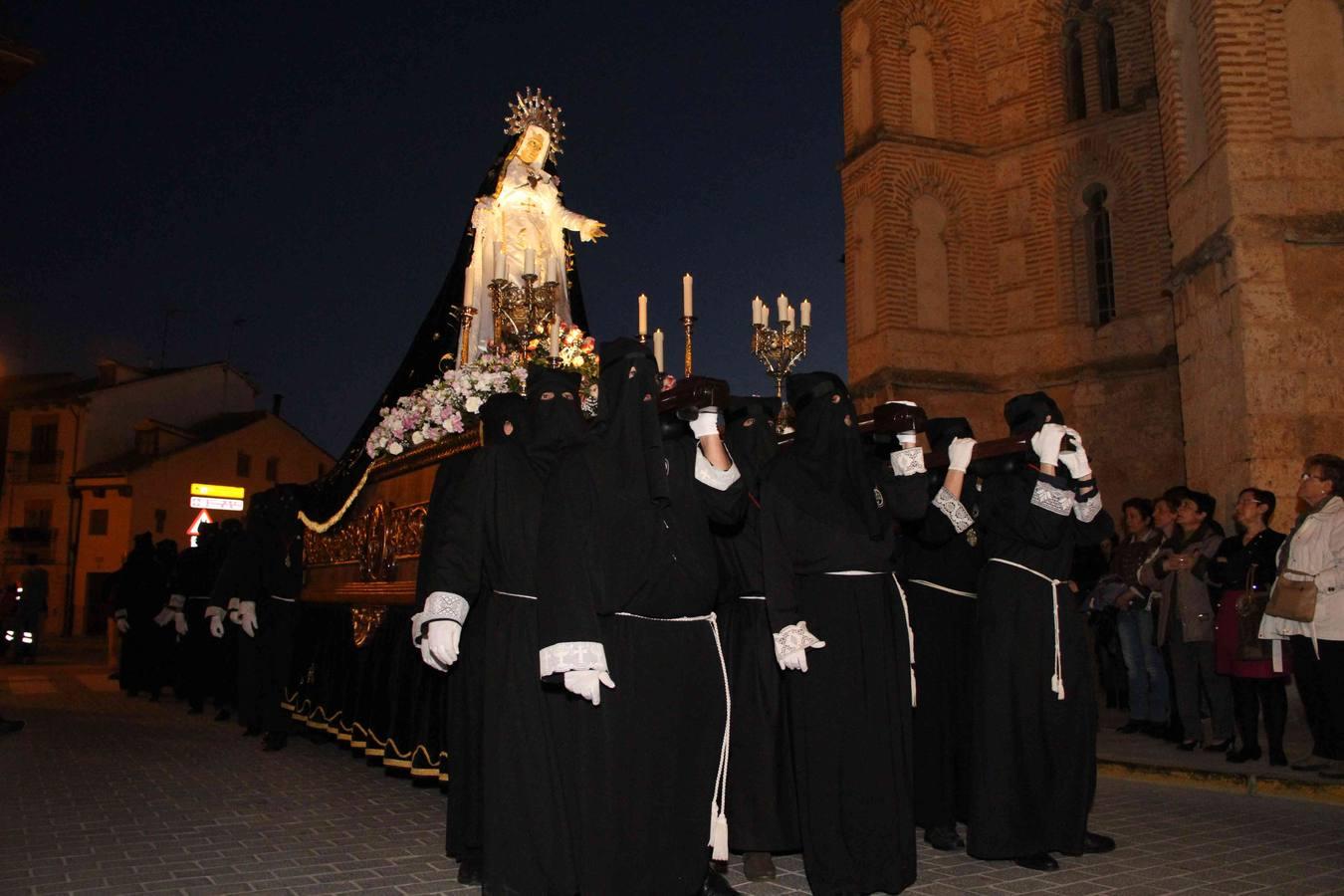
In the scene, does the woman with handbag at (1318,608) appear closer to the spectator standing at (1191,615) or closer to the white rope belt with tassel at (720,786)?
the spectator standing at (1191,615)

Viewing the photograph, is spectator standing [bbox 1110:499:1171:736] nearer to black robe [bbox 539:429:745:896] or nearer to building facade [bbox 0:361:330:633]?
black robe [bbox 539:429:745:896]

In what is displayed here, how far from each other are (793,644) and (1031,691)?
163 cm

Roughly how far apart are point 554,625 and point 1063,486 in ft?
9.86

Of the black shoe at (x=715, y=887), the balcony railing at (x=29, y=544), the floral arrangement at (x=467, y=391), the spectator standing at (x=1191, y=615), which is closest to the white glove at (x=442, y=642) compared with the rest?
the black shoe at (x=715, y=887)

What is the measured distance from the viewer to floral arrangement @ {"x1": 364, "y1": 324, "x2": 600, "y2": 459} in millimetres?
7379

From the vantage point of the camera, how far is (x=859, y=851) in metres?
4.59

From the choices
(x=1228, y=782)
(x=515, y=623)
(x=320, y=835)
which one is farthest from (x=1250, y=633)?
(x=320, y=835)

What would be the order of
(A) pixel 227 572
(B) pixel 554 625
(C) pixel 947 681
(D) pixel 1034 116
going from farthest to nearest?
(D) pixel 1034 116, (A) pixel 227 572, (C) pixel 947 681, (B) pixel 554 625

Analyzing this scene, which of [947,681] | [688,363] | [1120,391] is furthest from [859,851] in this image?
[1120,391]

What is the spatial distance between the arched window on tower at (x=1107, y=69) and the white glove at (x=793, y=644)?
18.1 meters

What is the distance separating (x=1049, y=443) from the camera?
218 inches

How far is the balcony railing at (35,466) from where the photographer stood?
4038cm

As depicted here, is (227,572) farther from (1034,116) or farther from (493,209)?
(1034,116)

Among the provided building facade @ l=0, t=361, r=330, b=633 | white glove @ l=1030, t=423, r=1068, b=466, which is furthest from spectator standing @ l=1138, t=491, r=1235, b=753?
building facade @ l=0, t=361, r=330, b=633
